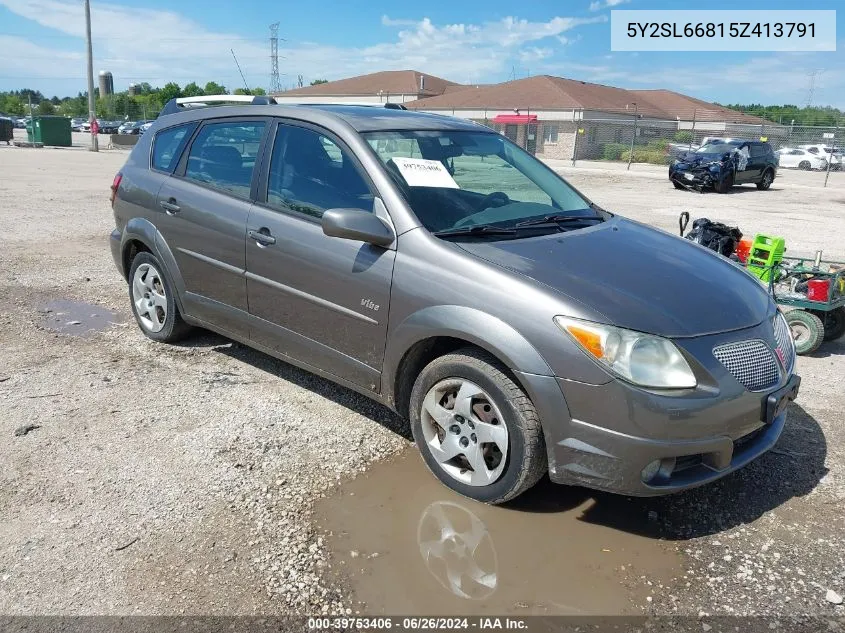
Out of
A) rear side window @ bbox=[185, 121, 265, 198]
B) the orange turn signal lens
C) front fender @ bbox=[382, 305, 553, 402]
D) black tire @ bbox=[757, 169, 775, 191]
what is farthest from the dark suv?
the orange turn signal lens

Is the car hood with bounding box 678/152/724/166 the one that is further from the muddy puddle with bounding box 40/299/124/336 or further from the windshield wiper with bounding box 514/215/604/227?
the muddy puddle with bounding box 40/299/124/336

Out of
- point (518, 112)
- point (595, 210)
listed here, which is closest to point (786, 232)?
point (595, 210)

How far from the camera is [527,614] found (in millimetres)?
2629

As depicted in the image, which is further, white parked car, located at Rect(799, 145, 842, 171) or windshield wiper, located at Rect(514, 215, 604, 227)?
white parked car, located at Rect(799, 145, 842, 171)

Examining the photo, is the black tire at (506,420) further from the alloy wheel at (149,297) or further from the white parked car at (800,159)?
the white parked car at (800,159)

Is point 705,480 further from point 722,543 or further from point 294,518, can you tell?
point 294,518

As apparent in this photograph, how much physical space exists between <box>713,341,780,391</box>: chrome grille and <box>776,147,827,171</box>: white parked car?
35.8 meters

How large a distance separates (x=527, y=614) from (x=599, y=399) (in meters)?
0.89

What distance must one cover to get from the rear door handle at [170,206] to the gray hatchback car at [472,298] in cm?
1

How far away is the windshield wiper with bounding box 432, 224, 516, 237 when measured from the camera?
3477 millimetres

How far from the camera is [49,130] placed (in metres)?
35.3

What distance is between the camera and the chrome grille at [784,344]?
3318 millimetres

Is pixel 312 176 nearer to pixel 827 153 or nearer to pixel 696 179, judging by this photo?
pixel 696 179

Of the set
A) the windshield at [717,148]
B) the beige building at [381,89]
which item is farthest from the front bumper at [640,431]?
the beige building at [381,89]
